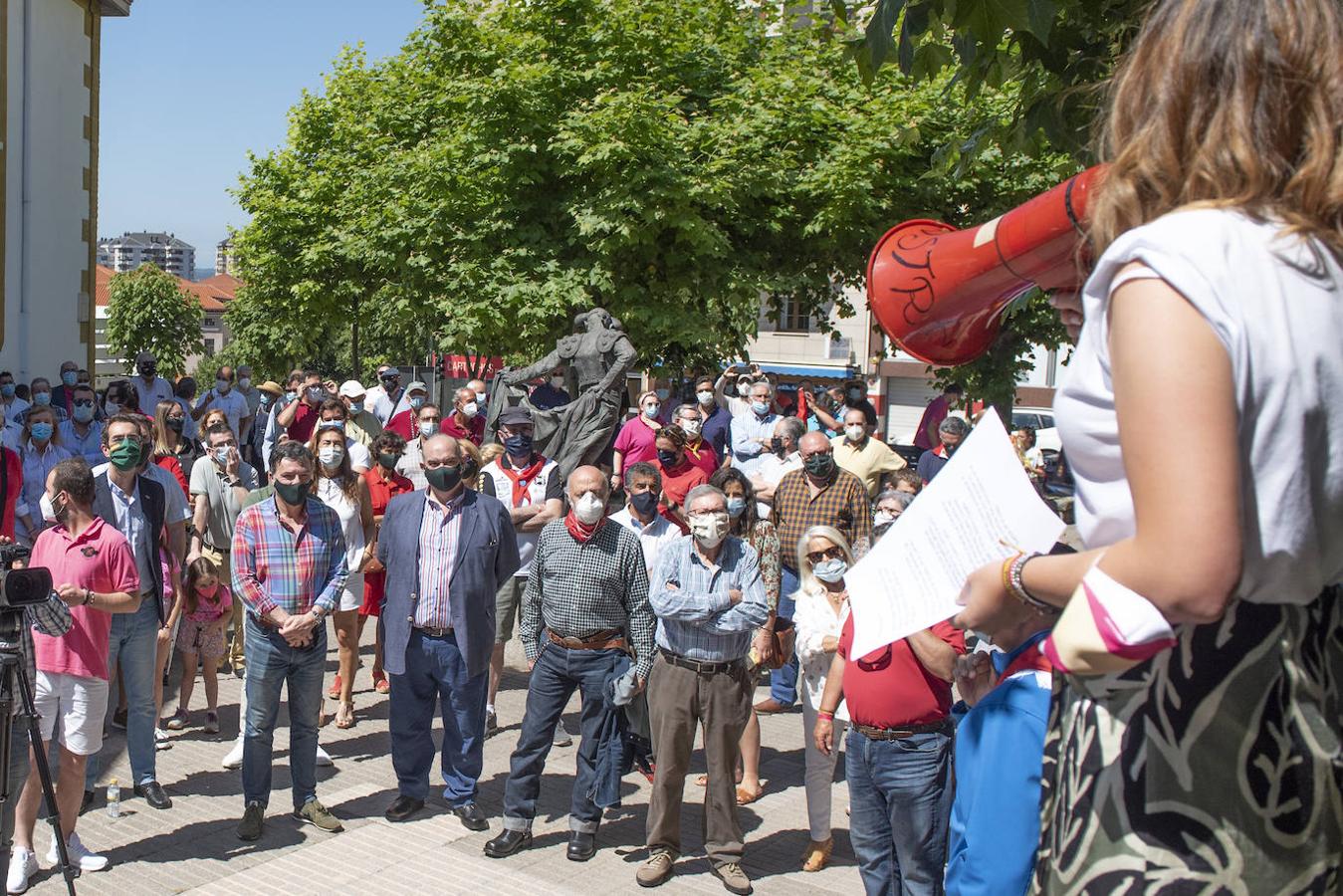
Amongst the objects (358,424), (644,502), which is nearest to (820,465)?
(644,502)

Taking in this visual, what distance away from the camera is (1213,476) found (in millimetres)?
1242

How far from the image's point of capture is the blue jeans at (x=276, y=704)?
22.4 feet

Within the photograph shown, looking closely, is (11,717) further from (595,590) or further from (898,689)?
(898,689)

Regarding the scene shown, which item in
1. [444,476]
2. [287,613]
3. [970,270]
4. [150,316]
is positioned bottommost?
[287,613]

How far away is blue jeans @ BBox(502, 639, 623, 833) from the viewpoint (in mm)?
6758

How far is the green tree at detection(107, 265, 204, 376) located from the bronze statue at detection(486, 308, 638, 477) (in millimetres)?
65308

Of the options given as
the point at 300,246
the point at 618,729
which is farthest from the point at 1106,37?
the point at 300,246

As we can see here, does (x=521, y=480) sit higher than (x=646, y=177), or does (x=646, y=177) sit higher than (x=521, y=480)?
(x=646, y=177)

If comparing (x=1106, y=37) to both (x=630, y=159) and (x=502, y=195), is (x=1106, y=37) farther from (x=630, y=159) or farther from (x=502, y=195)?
(x=502, y=195)

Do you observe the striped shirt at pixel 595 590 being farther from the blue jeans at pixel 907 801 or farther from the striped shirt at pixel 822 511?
the striped shirt at pixel 822 511

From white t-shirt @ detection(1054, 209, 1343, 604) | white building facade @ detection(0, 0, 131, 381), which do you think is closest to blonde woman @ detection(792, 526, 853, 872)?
white t-shirt @ detection(1054, 209, 1343, 604)

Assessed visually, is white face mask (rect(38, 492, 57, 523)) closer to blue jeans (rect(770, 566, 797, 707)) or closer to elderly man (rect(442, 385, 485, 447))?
blue jeans (rect(770, 566, 797, 707))

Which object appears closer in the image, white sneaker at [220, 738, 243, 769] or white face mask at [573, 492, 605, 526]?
white face mask at [573, 492, 605, 526]

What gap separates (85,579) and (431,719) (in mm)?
1950
